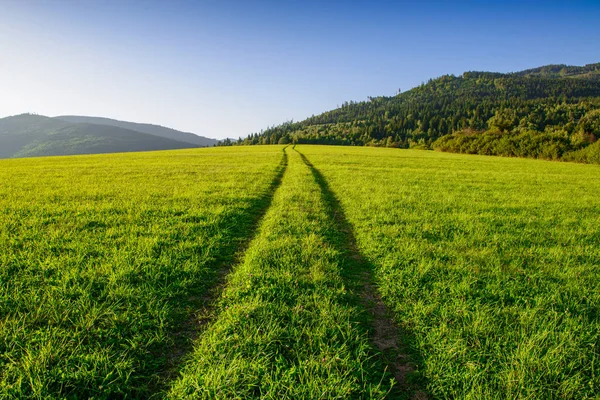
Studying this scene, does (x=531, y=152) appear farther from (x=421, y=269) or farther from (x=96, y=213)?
(x=96, y=213)

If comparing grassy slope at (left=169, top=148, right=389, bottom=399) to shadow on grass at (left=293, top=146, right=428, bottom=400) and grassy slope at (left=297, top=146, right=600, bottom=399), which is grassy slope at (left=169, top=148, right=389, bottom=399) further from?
grassy slope at (left=297, top=146, right=600, bottom=399)

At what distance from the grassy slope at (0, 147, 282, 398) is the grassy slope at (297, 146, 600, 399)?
3741mm

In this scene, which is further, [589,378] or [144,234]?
[144,234]

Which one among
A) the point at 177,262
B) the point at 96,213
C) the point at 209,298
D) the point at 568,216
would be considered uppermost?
the point at 96,213

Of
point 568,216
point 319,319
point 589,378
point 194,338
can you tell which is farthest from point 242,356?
point 568,216

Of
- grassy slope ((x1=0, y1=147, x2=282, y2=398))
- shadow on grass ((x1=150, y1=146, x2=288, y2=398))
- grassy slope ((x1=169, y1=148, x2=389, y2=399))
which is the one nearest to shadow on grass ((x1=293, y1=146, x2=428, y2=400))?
grassy slope ((x1=169, y1=148, x2=389, y2=399))

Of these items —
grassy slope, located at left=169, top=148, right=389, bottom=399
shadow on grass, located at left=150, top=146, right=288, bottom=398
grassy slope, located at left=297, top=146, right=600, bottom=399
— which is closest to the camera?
grassy slope, located at left=169, top=148, right=389, bottom=399

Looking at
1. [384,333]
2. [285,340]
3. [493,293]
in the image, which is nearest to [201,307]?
[285,340]

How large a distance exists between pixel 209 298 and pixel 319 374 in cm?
261

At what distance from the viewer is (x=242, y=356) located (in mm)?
3588

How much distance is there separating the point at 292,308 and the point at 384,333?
1.52 meters

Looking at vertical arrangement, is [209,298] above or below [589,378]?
above

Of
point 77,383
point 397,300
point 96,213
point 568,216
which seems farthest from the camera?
point 568,216

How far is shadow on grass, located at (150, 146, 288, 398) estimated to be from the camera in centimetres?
350
